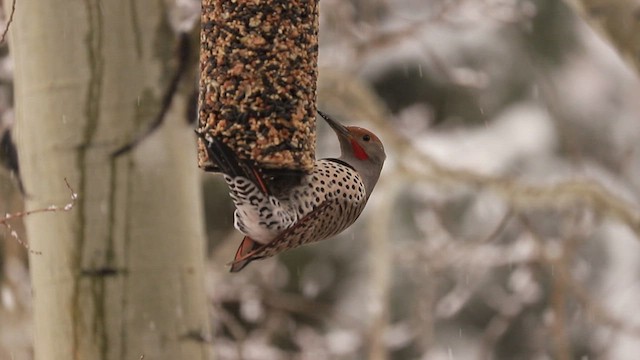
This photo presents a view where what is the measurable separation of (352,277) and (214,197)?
5.46 feet

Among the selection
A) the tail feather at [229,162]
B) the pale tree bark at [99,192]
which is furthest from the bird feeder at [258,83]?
the pale tree bark at [99,192]

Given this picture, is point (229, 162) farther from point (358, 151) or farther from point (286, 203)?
point (358, 151)

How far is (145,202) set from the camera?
253 cm

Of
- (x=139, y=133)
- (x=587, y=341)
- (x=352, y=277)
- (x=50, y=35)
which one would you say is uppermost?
(x=50, y=35)

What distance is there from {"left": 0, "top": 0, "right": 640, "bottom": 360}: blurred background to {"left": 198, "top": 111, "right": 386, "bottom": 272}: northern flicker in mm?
2582

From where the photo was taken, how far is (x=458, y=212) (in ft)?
35.2

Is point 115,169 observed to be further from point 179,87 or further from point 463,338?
point 463,338

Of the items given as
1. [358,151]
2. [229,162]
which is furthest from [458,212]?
[229,162]

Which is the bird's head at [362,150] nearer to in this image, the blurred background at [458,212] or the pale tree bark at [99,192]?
the pale tree bark at [99,192]

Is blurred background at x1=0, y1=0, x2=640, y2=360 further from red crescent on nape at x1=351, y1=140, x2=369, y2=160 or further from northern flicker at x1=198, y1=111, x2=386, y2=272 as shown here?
northern flicker at x1=198, y1=111, x2=386, y2=272

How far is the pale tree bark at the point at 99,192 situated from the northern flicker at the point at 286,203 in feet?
0.66

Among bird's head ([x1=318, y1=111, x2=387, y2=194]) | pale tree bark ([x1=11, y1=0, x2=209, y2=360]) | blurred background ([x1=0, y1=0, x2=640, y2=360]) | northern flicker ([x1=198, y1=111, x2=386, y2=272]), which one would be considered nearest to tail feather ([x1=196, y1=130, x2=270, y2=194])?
northern flicker ([x1=198, y1=111, x2=386, y2=272])

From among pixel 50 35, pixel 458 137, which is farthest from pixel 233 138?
pixel 458 137

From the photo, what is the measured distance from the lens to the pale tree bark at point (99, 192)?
247 cm
